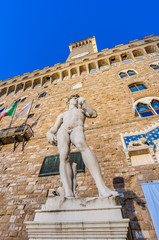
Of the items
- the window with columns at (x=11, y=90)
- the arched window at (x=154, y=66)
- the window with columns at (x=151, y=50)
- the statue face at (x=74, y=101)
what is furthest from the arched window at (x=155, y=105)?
the window with columns at (x=11, y=90)

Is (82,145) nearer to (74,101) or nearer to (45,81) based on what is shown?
(74,101)

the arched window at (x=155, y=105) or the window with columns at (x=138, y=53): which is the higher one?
the window with columns at (x=138, y=53)

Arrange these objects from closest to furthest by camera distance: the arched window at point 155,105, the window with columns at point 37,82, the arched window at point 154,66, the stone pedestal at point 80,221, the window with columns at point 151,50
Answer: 1. the stone pedestal at point 80,221
2. the arched window at point 155,105
3. the arched window at point 154,66
4. the window with columns at point 151,50
5. the window with columns at point 37,82

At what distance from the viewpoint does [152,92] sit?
26.3 ft

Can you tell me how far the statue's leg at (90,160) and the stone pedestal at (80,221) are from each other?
15cm

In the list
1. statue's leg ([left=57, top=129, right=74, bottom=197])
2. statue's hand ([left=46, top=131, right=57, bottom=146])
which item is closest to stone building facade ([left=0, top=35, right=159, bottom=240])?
statue's leg ([left=57, top=129, right=74, bottom=197])

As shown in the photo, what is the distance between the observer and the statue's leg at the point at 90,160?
2.08 m

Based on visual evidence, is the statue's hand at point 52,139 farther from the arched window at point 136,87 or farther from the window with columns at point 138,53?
the window with columns at point 138,53

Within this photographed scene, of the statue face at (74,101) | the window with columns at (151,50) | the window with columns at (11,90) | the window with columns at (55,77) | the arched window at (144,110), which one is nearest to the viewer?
the statue face at (74,101)

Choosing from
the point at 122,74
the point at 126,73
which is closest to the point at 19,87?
the point at 122,74

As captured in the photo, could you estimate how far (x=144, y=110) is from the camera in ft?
24.0

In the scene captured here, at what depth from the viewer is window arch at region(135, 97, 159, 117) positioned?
7.08 metres

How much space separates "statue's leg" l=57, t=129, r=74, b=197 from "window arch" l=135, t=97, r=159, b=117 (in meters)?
5.43

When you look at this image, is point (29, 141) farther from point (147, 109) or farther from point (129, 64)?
point (129, 64)
